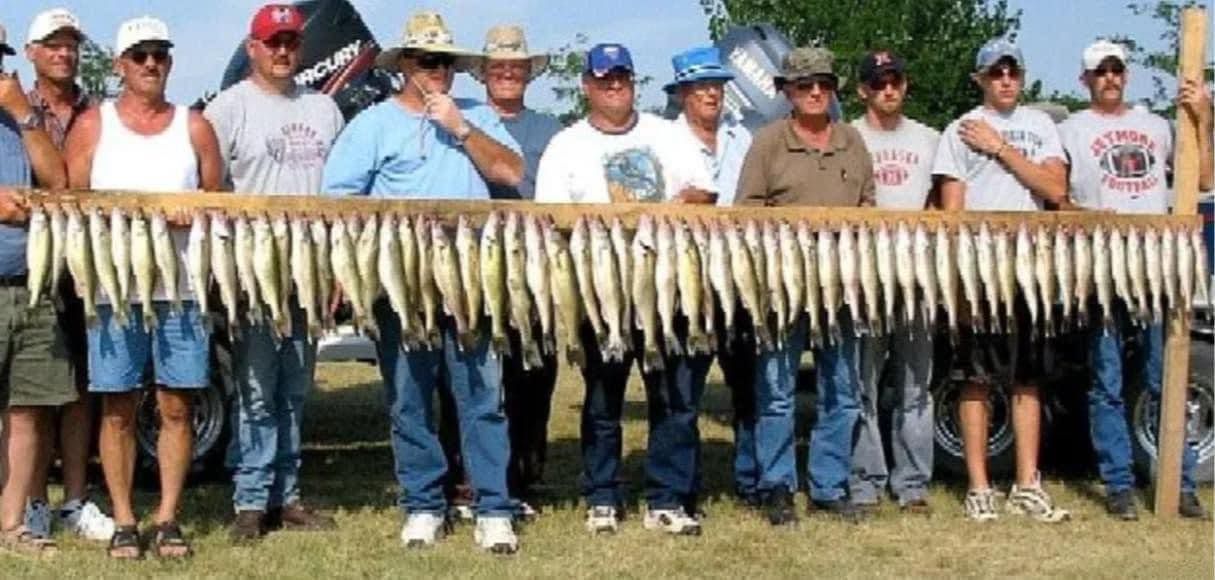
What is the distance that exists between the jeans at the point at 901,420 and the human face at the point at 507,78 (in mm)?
2007

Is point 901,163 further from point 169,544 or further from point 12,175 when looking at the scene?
point 12,175

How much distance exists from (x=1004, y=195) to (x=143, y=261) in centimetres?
386

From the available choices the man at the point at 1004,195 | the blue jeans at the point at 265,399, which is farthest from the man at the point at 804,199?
the blue jeans at the point at 265,399

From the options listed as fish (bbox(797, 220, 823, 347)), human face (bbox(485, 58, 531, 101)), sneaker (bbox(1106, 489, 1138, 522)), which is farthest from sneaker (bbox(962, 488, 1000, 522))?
human face (bbox(485, 58, 531, 101))

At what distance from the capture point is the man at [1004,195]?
8156 mm

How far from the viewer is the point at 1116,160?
834cm

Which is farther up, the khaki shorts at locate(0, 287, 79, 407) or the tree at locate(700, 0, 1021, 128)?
the tree at locate(700, 0, 1021, 128)

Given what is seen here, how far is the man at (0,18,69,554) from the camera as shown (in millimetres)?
7066

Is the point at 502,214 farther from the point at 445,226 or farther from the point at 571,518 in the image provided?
the point at 571,518

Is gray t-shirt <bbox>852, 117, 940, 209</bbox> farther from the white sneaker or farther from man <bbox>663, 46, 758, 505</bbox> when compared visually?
the white sneaker

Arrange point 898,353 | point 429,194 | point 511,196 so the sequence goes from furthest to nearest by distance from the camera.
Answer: point 898,353, point 511,196, point 429,194

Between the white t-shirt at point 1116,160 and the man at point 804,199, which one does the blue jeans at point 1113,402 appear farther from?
the man at point 804,199

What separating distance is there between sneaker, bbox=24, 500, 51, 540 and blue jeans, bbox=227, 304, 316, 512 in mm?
783

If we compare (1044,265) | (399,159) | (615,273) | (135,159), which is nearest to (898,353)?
(1044,265)
